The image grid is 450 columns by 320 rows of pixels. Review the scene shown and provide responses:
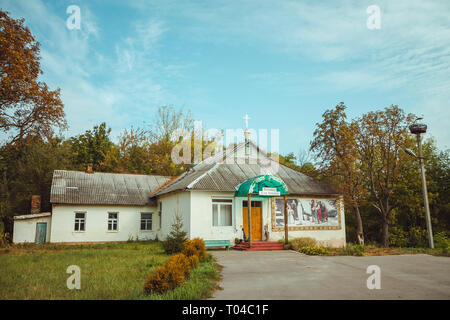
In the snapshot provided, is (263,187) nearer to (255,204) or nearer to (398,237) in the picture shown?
(255,204)

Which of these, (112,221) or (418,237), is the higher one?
(112,221)

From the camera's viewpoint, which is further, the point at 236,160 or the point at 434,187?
the point at 434,187

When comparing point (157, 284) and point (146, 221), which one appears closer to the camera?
point (157, 284)

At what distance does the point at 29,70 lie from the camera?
16.4 metres

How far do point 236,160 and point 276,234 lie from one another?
5267 millimetres

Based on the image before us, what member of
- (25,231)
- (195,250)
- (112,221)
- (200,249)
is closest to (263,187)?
(200,249)

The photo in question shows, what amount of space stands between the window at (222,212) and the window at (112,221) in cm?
846

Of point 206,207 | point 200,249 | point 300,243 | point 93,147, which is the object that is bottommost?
point 300,243

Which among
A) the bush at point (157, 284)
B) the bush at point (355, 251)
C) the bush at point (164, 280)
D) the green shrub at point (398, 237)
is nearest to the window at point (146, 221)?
the bush at point (355, 251)

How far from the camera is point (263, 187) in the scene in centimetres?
1727

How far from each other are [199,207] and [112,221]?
8.23 m
